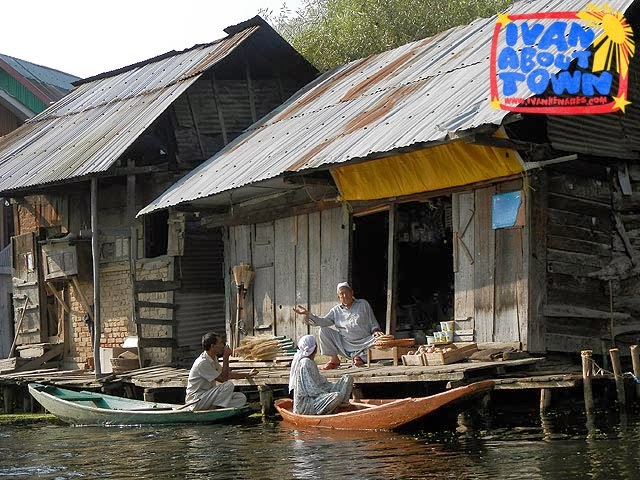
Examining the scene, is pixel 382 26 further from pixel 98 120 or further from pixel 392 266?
pixel 392 266

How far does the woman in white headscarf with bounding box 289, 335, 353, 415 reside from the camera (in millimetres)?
13055

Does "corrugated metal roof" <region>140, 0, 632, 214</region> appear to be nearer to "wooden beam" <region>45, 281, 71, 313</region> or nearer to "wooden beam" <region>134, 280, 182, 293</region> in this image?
"wooden beam" <region>134, 280, 182, 293</region>

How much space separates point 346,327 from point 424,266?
3824 millimetres

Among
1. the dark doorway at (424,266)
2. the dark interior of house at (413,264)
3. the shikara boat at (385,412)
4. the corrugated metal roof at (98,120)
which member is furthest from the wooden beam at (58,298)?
the shikara boat at (385,412)

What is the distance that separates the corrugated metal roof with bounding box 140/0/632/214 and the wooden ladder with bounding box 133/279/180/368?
2.00m

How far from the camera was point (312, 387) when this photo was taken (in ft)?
43.4

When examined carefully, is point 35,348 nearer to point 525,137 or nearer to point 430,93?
point 430,93

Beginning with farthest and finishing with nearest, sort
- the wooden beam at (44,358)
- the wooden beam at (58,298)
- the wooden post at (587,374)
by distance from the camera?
the wooden beam at (58,298), the wooden beam at (44,358), the wooden post at (587,374)

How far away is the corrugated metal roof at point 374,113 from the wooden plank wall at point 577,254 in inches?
71.0

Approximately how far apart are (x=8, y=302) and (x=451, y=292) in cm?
1236

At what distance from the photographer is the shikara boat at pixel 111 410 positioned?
1475cm

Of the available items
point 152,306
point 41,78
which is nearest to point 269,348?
point 152,306

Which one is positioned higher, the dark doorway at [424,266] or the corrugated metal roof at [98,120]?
the corrugated metal roof at [98,120]

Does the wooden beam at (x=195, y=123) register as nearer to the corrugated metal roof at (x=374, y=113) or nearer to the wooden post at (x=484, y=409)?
the corrugated metal roof at (x=374, y=113)
